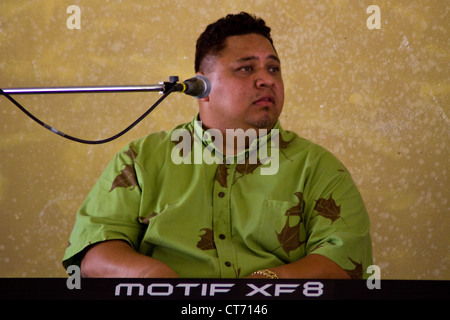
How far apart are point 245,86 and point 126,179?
0.41 m

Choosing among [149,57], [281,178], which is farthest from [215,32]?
[149,57]

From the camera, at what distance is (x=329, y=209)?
1660mm

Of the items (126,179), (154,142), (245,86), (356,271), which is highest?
(245,86)

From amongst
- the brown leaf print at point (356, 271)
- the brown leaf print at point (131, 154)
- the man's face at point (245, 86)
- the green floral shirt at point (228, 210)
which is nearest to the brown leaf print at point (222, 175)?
the green floral shirt at point (228, 210)

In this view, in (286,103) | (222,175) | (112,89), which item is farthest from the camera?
(286,103)

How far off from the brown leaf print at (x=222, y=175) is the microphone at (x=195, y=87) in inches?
16.6

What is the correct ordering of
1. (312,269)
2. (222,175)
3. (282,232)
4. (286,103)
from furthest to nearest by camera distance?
1. (286,103)
2. (222,175)
3. (282,232)
4. (312,269)

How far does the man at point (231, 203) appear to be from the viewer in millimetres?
1611

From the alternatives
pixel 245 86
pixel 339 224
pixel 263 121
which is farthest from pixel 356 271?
pixel 245 86

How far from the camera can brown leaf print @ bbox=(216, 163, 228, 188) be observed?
175cm

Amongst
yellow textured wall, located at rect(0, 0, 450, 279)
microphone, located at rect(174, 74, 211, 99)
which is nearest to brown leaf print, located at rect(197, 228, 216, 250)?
microphone, located at rect(174, 74, 211, 99)

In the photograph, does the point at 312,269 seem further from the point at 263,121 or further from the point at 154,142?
the point at 154,142

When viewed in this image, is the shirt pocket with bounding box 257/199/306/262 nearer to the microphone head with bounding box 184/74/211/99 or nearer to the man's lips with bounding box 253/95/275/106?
the man's lips with bounding box 253/95/275/106
